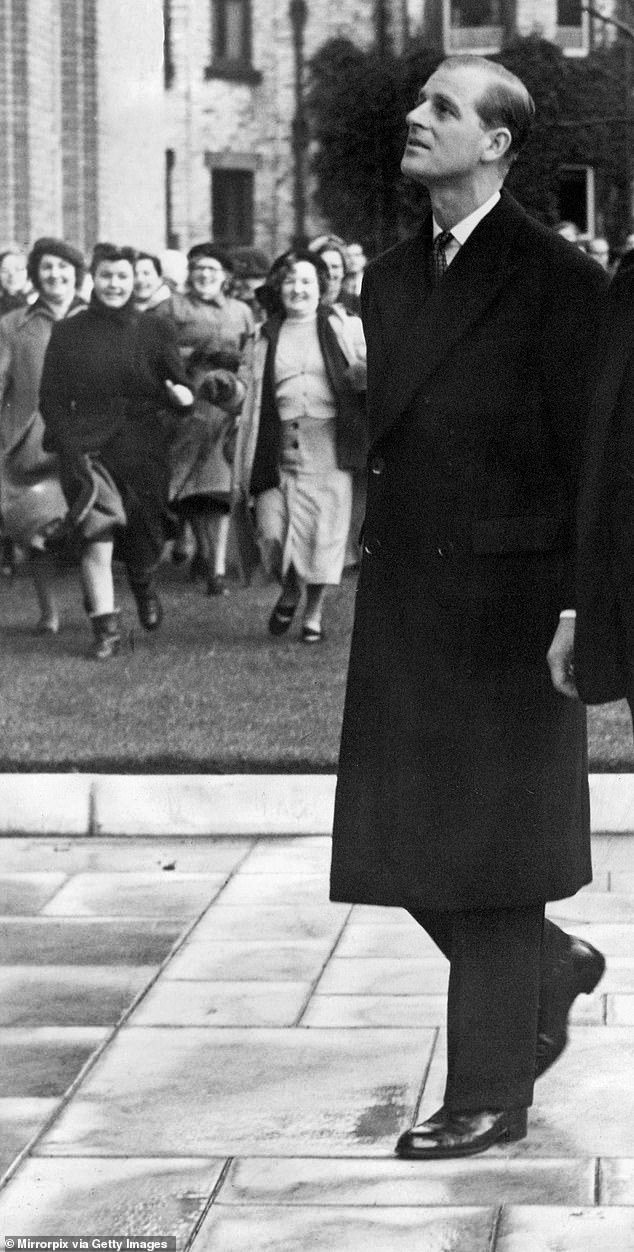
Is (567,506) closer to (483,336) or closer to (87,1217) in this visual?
(483,336)

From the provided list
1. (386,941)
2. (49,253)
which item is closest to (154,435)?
(49,253)

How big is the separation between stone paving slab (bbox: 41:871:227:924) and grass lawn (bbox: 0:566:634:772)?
112 centimetres

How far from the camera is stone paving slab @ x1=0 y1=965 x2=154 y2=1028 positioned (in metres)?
5.33

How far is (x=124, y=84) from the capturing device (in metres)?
21.4

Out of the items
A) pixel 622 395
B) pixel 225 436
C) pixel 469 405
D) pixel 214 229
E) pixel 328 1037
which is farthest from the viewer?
A: pixel 214 229

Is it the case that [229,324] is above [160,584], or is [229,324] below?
above

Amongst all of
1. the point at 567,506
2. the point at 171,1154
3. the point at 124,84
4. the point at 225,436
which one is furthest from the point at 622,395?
the point at 124,84

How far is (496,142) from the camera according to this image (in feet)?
14.3

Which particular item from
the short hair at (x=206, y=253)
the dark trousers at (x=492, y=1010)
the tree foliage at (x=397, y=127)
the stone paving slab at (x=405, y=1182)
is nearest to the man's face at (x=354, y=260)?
the short hair at (x=206, y=253)

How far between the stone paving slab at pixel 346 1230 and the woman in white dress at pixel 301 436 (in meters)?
7.41

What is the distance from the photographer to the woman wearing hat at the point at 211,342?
13.7 m

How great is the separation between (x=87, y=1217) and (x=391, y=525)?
1271 mm

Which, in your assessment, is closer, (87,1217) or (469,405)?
(87,1217)

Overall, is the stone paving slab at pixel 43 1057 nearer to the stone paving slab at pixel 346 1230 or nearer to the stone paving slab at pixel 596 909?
the stone paving slab at pixel 346 1230
